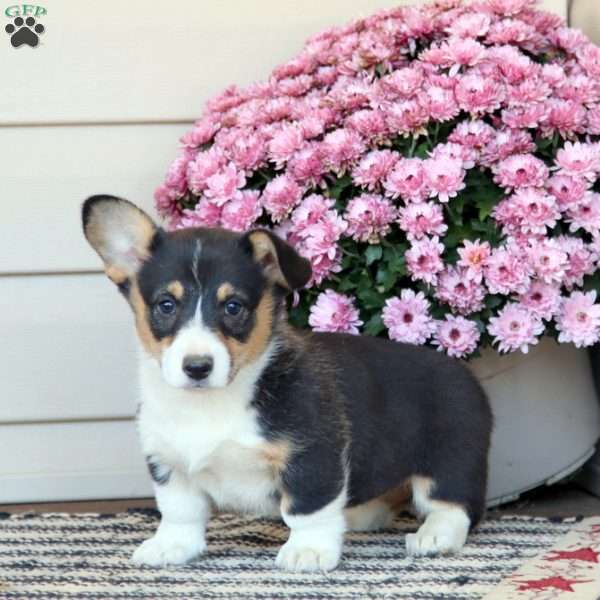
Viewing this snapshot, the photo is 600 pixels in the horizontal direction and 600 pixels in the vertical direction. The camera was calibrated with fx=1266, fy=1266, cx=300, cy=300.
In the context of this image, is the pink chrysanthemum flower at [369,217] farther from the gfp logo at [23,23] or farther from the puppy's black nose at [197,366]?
the gfp logo at [23,23]

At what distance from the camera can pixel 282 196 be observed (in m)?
2.86

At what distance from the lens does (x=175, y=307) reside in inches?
91.8

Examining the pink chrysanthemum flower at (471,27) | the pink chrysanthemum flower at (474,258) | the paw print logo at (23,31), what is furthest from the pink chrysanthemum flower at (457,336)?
the paw print logo at (23,31)

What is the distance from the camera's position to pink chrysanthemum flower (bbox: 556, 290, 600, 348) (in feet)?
9.29

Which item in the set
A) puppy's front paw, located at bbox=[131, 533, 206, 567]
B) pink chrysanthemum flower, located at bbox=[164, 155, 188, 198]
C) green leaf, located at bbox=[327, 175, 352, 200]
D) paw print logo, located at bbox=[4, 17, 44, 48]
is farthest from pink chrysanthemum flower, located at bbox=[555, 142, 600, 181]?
paw print logo, located at bbox=[4, 17, 44, 48]

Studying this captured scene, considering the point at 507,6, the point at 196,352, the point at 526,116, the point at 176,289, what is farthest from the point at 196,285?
the point at 507,6

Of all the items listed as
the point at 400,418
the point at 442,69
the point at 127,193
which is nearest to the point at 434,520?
the point at 400,418

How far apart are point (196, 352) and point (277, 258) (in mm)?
267

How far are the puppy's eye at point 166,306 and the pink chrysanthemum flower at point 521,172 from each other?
2.87ft

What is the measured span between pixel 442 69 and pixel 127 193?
3.15 feet

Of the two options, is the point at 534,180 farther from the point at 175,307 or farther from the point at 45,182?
the point at 45,182

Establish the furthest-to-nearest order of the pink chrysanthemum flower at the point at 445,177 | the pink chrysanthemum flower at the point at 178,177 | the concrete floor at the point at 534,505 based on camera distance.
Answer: the concrete floor at the point at 534,505, the pink chrysanthemum flower at the point at 178,177, the pink chrysanthemum flower at the point at 445,177

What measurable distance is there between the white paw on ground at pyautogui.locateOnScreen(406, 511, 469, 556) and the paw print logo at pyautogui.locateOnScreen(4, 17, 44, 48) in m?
1.66

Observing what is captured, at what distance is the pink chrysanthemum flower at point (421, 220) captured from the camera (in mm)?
2770
